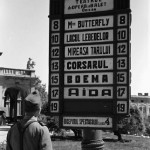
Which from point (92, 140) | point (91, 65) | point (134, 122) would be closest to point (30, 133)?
point (92, 140)

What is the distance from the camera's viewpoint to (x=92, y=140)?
4504 mm

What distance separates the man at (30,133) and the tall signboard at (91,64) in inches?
30.5

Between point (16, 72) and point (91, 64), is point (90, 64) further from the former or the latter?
point (16, 72)

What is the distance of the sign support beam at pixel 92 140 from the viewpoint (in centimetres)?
445

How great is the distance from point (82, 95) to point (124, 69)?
631 mm

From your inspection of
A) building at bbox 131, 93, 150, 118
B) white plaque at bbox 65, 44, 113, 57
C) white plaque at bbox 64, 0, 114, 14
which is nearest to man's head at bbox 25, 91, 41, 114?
white plaque at bbox 65, 44, 113, 57

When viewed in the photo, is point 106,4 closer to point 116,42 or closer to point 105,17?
point 105,17

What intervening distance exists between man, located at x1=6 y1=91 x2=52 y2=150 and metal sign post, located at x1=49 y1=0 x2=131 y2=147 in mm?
768

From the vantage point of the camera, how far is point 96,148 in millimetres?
4453

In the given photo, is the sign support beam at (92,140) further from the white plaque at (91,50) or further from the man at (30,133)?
the white plaque at (91,50)

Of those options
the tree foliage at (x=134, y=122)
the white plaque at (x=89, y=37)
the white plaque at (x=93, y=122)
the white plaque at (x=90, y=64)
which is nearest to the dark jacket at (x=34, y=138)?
the white plaque at (x=93, y=122)

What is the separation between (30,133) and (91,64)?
1.32m

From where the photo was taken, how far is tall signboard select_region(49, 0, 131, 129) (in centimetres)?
461

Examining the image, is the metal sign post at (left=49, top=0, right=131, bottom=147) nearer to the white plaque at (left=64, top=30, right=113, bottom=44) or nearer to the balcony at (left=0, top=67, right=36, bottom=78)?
the white plaque at (left=64, top=30, right=113, bottom=44)
